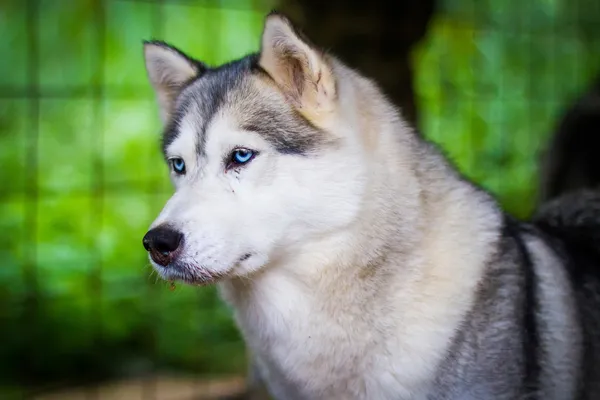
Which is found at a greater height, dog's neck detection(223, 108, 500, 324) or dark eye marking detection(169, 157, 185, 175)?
dark eye marking detection(169, 157, 185, 175)

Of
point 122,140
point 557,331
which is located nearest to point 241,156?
point 557,331

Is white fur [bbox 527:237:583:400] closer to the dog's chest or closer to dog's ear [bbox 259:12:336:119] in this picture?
the dog's chest

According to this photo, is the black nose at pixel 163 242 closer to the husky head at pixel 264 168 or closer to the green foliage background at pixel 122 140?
the husky head at pixel 264 168

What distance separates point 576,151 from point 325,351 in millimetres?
2542

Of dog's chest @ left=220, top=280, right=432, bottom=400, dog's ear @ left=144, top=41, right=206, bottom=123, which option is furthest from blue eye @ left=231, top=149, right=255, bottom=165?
dog's ear @ left=144, top=41, right=206, bottom=123

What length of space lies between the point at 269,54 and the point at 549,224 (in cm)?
135

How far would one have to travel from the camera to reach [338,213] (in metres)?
2.40

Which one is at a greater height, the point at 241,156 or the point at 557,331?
the point at 241,156

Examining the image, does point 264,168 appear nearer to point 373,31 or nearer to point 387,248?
point 387,248

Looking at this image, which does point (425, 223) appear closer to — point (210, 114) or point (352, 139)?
point (352, 139)

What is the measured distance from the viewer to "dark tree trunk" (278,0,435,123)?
4.37 m

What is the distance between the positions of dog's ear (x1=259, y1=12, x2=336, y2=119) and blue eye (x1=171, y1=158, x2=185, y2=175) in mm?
393

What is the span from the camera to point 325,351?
250 cm

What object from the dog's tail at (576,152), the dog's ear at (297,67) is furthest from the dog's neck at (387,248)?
the dog's tail at (576,152)
